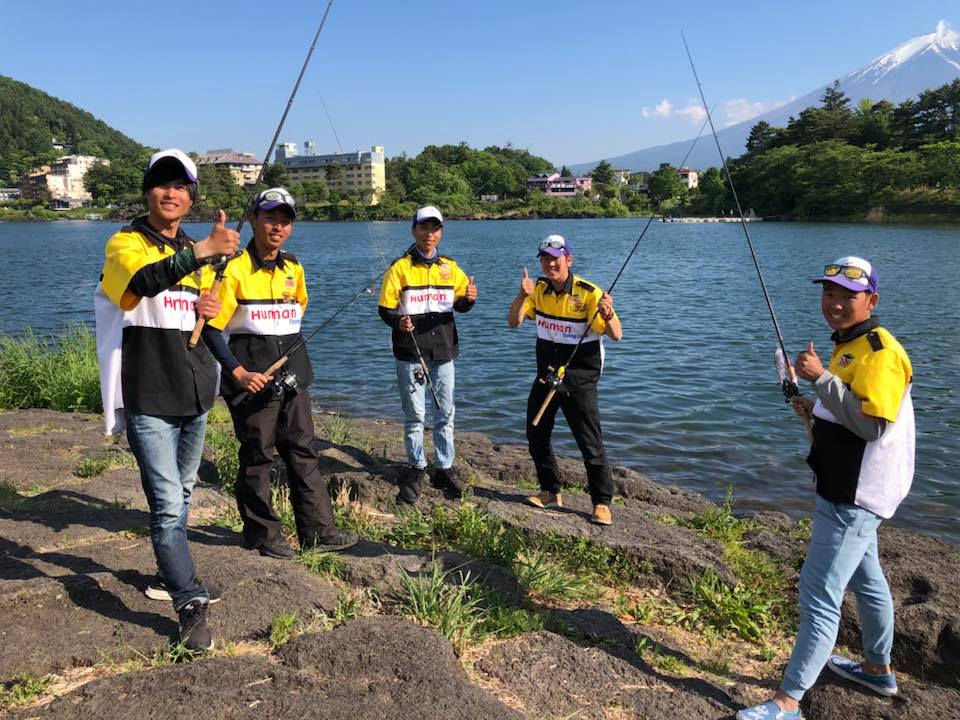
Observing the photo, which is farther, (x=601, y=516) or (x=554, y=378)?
(x=601, y=516)

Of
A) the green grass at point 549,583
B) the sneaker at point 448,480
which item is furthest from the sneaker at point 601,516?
the sneaker at point 448,480

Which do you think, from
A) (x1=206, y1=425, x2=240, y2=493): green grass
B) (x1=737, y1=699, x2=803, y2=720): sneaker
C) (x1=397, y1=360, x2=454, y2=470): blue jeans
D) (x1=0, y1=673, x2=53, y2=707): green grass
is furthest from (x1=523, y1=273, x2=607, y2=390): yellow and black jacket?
(x1=0, y1=673, x2=53, y2=707): green grass

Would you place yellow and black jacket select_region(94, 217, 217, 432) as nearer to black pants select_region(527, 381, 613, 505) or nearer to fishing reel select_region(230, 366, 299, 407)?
fishing reel select_region(230, 366, 299, 407)

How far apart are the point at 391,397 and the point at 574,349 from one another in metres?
7.29

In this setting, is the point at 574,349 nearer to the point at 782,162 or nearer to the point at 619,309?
the point at 619,309

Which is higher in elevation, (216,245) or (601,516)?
(216,245)

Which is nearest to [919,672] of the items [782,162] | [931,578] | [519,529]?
[931,578]

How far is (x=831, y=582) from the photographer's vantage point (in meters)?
3.13

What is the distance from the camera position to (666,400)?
11.7m

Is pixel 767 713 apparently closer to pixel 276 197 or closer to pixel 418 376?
pixel 418 376

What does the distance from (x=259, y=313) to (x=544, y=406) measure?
239 cm

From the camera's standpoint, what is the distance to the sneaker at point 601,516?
550 centimetres

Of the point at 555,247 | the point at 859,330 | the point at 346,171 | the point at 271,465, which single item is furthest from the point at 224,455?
the point at 346,171

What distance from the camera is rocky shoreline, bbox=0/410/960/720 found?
2.82 metres
